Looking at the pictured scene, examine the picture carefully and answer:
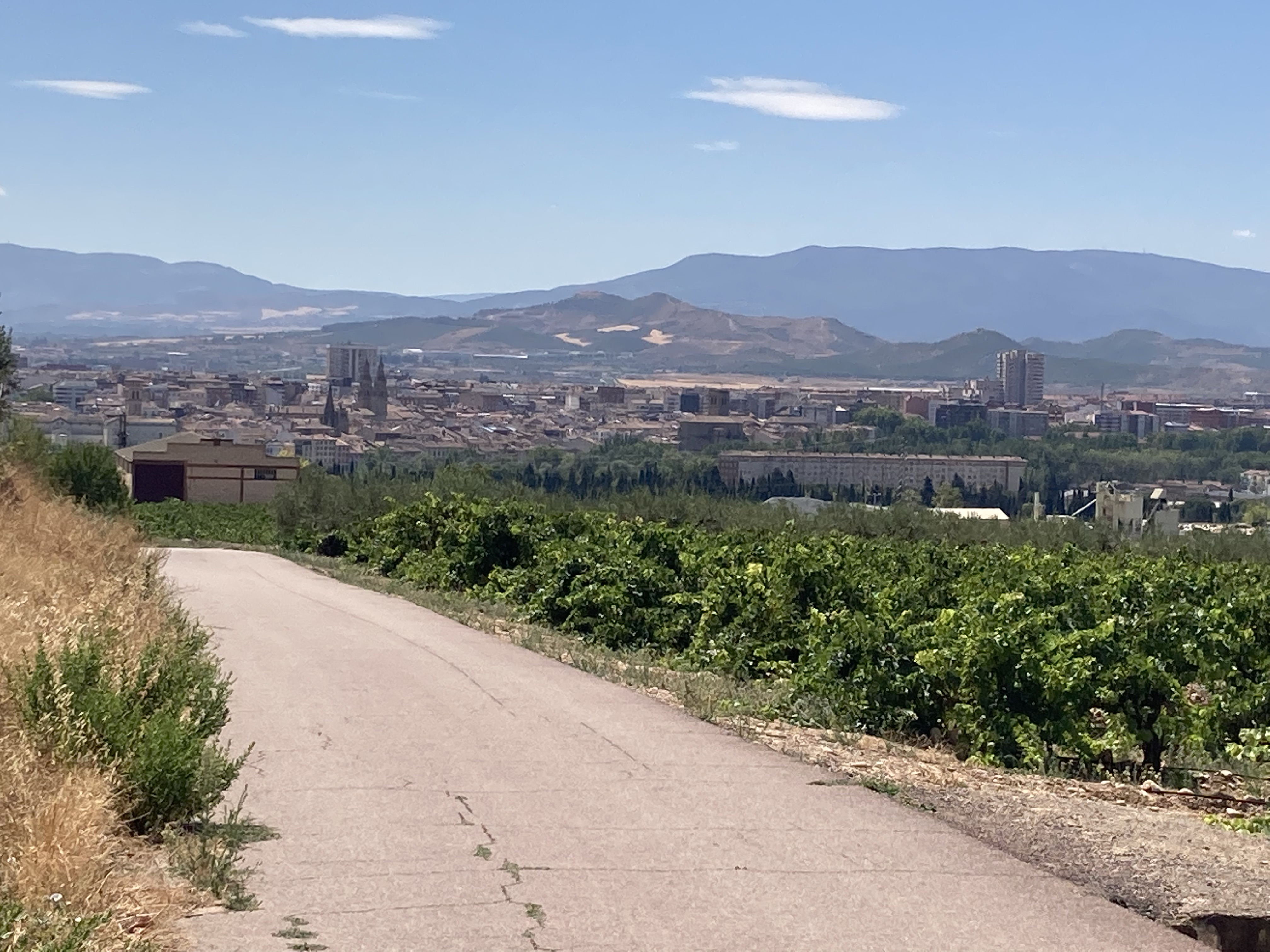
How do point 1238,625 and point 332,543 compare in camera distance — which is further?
point 332,543

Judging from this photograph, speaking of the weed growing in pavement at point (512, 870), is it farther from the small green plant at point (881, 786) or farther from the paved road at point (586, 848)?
the small green plant at point (881, 786)

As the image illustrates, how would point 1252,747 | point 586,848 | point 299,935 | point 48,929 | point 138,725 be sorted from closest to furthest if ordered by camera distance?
point 48,929
point 299,935
point 586,848
point 138,725
point 1252,747


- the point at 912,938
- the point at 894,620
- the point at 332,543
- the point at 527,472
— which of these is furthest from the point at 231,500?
the point at 912,938

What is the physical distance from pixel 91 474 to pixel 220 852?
165 ft

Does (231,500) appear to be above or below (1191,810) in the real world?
below

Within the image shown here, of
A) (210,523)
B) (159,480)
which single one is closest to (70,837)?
(210,523)

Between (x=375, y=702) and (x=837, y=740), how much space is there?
3.35m

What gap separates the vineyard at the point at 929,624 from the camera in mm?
11516

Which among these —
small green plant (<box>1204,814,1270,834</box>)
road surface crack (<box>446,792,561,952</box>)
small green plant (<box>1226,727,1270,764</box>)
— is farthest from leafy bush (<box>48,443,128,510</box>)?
small green plant (<box>1204,814,1270,834</box>)

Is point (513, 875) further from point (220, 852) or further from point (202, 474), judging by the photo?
point (202, 474)

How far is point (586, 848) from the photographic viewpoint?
736cm

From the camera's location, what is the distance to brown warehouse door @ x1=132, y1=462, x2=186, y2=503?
318 feet

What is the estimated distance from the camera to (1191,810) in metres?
9.89

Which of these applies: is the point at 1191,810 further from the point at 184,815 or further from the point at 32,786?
the point at 32,786
